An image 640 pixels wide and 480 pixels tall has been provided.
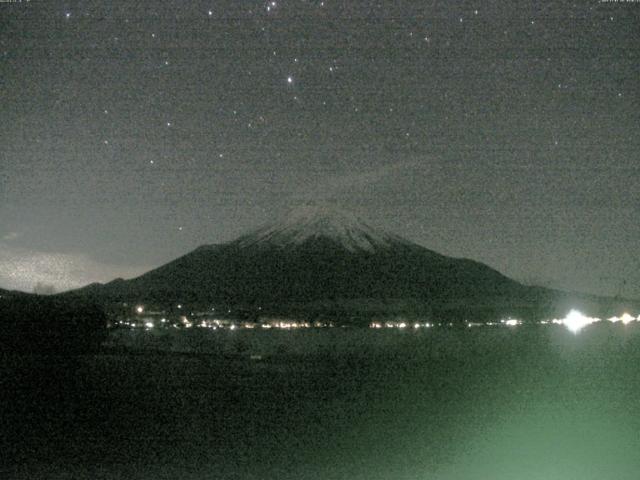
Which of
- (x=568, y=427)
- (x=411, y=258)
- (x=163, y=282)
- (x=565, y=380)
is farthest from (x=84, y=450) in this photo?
(x=411, y=258)

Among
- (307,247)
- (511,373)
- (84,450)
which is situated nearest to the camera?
(84,450)

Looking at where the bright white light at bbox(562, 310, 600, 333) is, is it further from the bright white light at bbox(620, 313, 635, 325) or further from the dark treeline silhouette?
the dark treeline silhouette

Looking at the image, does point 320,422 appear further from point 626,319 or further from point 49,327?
point 626,319

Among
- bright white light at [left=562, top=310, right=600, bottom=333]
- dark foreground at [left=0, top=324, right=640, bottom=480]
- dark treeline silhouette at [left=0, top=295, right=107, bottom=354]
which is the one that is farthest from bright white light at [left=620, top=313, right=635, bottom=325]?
dark foreground at [left=0, top=324, right=640, bottom=480]

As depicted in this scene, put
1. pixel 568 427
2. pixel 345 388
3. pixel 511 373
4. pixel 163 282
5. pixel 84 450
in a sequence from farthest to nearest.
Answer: pixel 163 282 < pixel 511 373 < pixel 345 388 < pixel 568 427 < pixel 84 450

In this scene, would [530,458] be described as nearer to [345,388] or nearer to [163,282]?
[345,388]

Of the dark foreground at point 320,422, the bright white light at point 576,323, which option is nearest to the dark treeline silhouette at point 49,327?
the dark foreground at point 320,422
